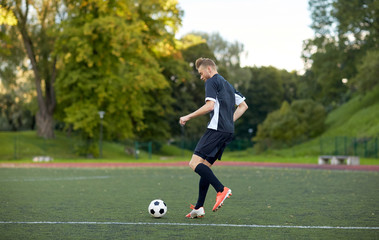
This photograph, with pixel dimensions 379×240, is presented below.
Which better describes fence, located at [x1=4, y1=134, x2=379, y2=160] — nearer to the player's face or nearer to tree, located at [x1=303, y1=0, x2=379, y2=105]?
tree, located at [x1=303, y1=0, x2=379, y2=105]

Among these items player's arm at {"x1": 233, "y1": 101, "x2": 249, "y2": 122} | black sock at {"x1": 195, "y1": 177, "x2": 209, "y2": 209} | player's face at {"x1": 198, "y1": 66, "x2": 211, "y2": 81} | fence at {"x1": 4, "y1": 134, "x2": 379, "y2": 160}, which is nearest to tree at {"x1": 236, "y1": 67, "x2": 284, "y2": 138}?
fence at {"x1": 4, "y1": 134, "x2": 379, "y2": 160}

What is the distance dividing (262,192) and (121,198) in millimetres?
3442

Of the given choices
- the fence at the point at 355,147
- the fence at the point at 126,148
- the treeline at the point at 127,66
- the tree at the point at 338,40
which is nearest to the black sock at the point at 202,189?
the treeline at the point at 127,66

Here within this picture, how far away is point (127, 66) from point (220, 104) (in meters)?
31.7

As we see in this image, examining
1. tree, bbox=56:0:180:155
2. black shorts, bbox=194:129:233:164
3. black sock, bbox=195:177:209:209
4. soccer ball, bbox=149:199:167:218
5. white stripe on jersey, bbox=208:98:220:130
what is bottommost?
soccer ball, bbox=149:199:167:218

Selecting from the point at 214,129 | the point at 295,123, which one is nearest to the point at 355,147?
the point at 295,123

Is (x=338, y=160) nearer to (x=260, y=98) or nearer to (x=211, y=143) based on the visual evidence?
(x=211, y=143)

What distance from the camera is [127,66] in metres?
38.5

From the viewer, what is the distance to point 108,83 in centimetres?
3638

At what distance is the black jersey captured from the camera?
7250mm

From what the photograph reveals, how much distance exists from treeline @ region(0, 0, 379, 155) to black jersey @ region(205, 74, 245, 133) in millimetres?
17629

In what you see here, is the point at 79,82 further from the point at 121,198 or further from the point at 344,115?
the point at 344,115

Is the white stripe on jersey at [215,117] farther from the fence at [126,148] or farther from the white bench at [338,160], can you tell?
the fence at [126,148]

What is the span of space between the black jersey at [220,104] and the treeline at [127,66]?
17.6 m
